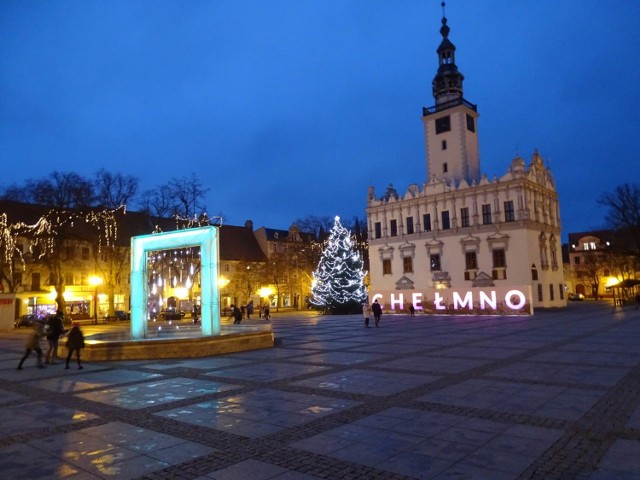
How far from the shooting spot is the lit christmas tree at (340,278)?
177ft

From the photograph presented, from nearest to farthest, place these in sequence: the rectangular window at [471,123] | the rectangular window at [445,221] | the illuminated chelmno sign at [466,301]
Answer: the illuminated chelmno sign at [466,301] < the rectangular window at [445,221] < the rectangular window at [471,123]

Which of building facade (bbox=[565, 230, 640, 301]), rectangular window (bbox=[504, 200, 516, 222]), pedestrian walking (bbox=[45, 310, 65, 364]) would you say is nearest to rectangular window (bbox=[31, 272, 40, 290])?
pedestrian walking (bbox=[45, 310, 65, 364])

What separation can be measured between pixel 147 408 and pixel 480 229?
48473 millimetres

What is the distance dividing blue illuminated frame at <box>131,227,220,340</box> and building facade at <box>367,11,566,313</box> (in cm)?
2905

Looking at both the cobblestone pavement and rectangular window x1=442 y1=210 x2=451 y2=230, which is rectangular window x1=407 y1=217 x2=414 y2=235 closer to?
rectangular window x1=442 y1=210 x2=451 y2=230

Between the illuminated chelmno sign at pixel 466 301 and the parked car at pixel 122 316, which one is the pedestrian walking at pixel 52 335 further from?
the parked car at pixel 122 316

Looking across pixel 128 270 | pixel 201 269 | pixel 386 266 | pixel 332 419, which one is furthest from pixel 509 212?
pixel 332 419

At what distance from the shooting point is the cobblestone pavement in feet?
21.8

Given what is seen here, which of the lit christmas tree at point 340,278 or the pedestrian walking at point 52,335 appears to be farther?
the lit christmas tree at point 340,278

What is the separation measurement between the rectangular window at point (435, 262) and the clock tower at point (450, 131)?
9.51 m

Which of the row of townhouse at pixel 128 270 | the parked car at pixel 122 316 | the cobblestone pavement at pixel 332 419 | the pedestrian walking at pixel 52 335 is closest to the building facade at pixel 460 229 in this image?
the row of townhouse at pixel 128 270

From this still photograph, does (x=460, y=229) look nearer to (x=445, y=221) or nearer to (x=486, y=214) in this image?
(x=445, y=221)

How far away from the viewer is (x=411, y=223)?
197 ft

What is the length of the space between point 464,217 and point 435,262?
6067 millimetres
